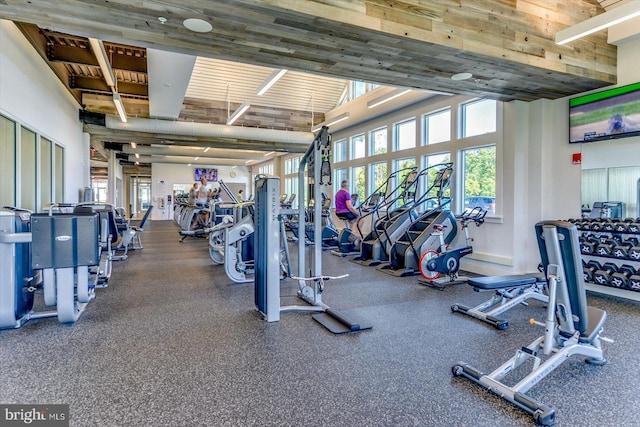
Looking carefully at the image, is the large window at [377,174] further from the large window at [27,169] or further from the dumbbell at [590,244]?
the large window at [27,169]

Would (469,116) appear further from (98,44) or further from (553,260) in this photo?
(98,44)

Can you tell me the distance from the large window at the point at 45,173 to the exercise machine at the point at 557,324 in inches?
263

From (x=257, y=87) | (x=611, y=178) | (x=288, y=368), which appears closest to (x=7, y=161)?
(x=288, y=368)

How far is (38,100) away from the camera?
568cm

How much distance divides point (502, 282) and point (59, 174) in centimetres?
789

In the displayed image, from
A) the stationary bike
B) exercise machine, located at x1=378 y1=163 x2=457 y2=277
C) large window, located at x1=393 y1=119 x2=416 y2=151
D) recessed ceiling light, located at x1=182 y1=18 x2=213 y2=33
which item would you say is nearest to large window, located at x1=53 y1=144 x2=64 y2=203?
recessed ceiling light, located at x1=182 y1=18 x2=213 y2=33

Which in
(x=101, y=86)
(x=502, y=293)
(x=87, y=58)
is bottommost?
(x=502, y=293)

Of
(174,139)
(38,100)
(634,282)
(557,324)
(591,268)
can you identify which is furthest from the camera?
(174,139)

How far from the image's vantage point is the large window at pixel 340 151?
1054 cm

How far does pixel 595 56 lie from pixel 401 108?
3799 millimetres

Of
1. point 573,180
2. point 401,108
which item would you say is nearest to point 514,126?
point 573,180

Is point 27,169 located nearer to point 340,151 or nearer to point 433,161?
point 433,161

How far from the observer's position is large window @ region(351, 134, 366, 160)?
9.77m

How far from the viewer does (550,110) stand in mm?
5277
